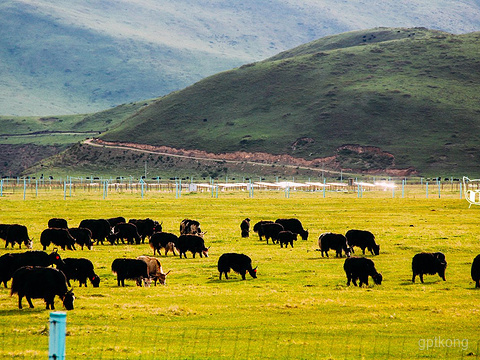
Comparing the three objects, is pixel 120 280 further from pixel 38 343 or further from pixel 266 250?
pixel 266 250

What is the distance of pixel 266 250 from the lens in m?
33.2

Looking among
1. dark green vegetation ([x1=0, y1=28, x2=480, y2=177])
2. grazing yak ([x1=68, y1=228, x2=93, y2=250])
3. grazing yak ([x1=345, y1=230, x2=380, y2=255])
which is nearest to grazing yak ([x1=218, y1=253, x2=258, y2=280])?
grazing yak ([x1=345, y1=230, x2=380, y2=255])

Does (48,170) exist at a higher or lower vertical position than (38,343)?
higher

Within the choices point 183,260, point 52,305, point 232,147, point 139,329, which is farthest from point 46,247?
point 232,147

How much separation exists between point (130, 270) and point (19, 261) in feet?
11.5

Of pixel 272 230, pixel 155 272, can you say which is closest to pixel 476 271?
pixel 155 272

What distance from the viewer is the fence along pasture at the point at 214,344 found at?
14.7 metres

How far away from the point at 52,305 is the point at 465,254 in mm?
20049

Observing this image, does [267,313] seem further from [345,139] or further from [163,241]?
[345,139]

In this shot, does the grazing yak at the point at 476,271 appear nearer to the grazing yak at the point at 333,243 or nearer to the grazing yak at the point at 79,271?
the grazing yak at the point at 333,243

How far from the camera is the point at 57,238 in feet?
105

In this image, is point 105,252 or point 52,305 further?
point 105,252

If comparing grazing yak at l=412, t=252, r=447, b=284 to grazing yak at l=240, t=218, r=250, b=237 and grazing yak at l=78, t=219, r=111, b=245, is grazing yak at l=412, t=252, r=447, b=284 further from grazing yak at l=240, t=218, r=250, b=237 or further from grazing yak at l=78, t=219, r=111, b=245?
grazing yak at l=78, t=219, r=111, b=245

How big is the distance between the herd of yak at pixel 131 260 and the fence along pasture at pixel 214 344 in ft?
6.27
